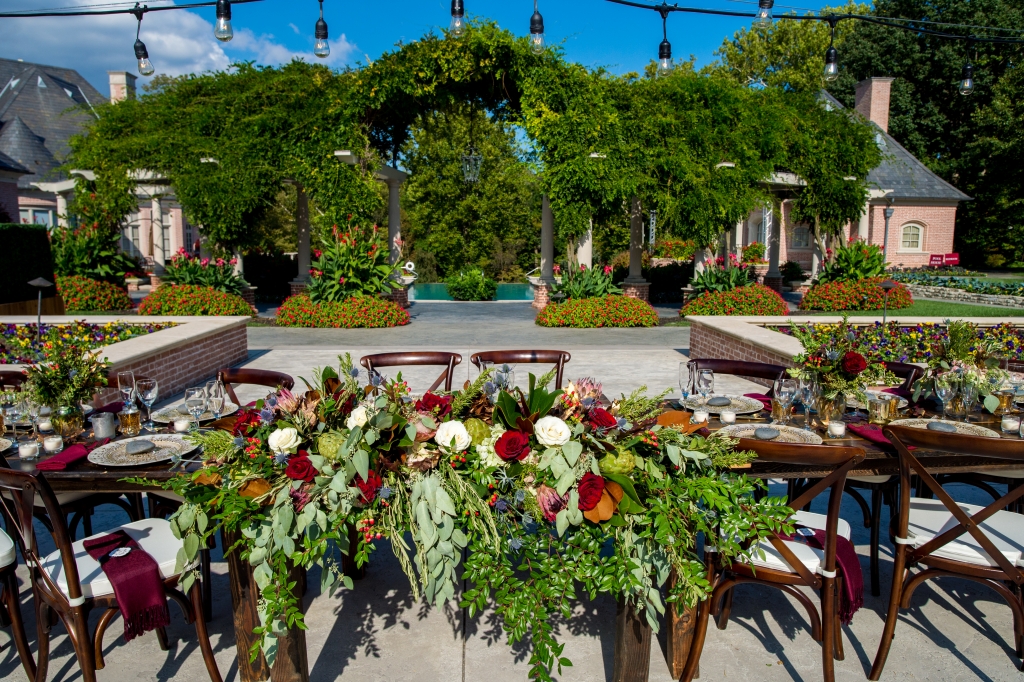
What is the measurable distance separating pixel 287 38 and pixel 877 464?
49.1ft

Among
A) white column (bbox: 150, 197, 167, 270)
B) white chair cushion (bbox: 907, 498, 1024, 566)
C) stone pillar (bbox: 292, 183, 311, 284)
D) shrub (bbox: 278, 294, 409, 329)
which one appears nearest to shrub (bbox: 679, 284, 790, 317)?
shrub (bbox: 278, 294, 409, 329)

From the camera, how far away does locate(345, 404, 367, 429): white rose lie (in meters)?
2.37

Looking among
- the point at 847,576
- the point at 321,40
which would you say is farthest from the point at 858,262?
the point at 847,576

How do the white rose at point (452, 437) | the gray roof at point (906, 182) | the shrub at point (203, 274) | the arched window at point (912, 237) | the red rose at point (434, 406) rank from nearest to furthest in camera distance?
the white rose at point (452, 437) → the red rose at point (434, 406) → the shrub at point (203, 274) → the gray roof at point (906, 182) → the arched window at point (912, 237)

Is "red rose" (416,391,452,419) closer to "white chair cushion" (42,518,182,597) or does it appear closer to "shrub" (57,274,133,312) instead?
"white chair cushion" (42,518,182,597)

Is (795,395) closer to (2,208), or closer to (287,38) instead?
(287,38)

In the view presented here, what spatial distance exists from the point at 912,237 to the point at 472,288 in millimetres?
20981

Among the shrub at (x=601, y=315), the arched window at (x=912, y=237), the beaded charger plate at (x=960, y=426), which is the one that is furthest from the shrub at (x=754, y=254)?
the beaded charger plate at (x=960, y=426)

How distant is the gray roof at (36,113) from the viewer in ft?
93.0

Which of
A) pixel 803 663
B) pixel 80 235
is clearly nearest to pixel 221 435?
pixel 803 663

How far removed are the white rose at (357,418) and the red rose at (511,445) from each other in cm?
44

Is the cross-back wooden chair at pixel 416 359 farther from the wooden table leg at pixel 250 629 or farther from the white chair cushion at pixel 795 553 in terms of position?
the white chair cushion at pixel 795 553

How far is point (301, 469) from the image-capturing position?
231cm

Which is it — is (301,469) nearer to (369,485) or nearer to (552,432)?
(369,485)
